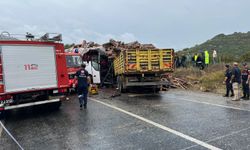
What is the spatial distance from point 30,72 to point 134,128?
14.6ft

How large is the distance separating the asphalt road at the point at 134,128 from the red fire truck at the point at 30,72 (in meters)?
0.67

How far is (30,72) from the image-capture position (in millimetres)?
9500

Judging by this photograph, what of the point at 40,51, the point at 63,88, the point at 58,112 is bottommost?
the point at 58,112

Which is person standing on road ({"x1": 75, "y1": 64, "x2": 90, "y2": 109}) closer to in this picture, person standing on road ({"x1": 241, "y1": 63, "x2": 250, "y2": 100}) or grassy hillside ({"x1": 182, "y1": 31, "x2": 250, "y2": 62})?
person standing on road ({"x1": 241, "y1": 63, "x2": 250, "y2": 100})

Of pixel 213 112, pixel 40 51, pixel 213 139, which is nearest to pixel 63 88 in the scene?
pixel 40 51

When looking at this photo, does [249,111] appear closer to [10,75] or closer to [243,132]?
[243,132]

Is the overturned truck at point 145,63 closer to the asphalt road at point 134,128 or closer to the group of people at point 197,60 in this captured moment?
the asphalt road at point 134,128

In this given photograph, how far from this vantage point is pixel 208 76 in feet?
64.0

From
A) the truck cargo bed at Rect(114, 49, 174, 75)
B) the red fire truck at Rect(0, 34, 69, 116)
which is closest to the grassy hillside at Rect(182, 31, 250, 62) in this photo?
the truck cargo bed at Rect(114, 49, 174, 75)

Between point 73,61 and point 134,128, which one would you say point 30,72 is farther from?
point 73,61

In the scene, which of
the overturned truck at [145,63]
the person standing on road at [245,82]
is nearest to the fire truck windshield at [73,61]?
the overturned truck at [145,63]

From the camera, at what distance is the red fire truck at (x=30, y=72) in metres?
8.98

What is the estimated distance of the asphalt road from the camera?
574 centimetres

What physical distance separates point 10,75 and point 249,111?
7.74m
